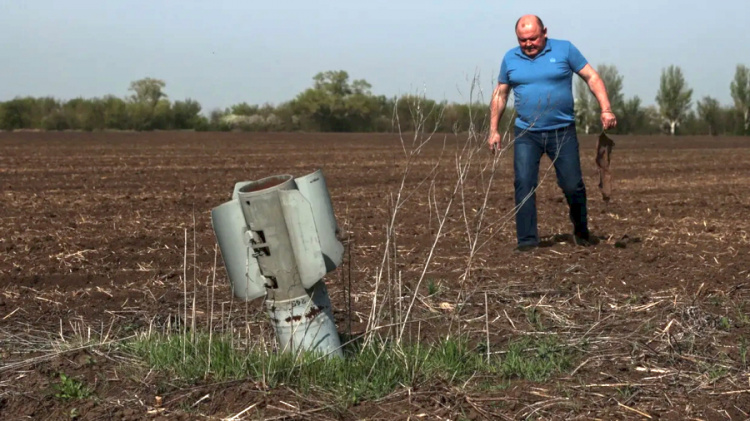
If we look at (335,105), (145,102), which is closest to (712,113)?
(335,105)

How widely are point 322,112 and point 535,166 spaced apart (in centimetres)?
5683

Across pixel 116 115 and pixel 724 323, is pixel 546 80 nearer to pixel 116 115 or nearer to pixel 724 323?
pixel 724 323

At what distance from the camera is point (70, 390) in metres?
4.38

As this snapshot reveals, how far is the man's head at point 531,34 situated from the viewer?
7.62 m

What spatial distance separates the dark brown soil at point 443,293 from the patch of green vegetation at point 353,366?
99mm

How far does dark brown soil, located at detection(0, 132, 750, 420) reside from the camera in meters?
4.26

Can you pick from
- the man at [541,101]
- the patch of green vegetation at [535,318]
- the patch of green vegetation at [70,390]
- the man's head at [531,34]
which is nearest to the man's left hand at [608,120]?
the man at [541,101]

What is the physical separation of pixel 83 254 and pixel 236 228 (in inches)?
171

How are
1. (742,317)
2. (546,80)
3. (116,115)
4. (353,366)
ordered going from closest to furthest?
(353,366) < (742,317) < (546,80) < (116,115)

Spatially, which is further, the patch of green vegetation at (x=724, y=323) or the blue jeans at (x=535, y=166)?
the blue jeans at (x=535, y=166)

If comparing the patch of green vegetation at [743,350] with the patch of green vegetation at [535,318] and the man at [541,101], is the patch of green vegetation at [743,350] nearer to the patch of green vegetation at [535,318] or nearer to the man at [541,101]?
the patch of green vegetation at [535,318]

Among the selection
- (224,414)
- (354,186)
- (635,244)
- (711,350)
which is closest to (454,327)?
(711,350)

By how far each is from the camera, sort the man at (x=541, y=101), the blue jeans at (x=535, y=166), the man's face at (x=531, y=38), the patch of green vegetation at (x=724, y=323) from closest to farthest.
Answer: the patch of green vegetation at (x=724, y=323) → the man's face at (x=531, y=38) → the man at (x=541, y=101) → the blue jeans at (x=535, y=166)

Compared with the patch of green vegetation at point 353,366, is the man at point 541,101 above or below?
above
